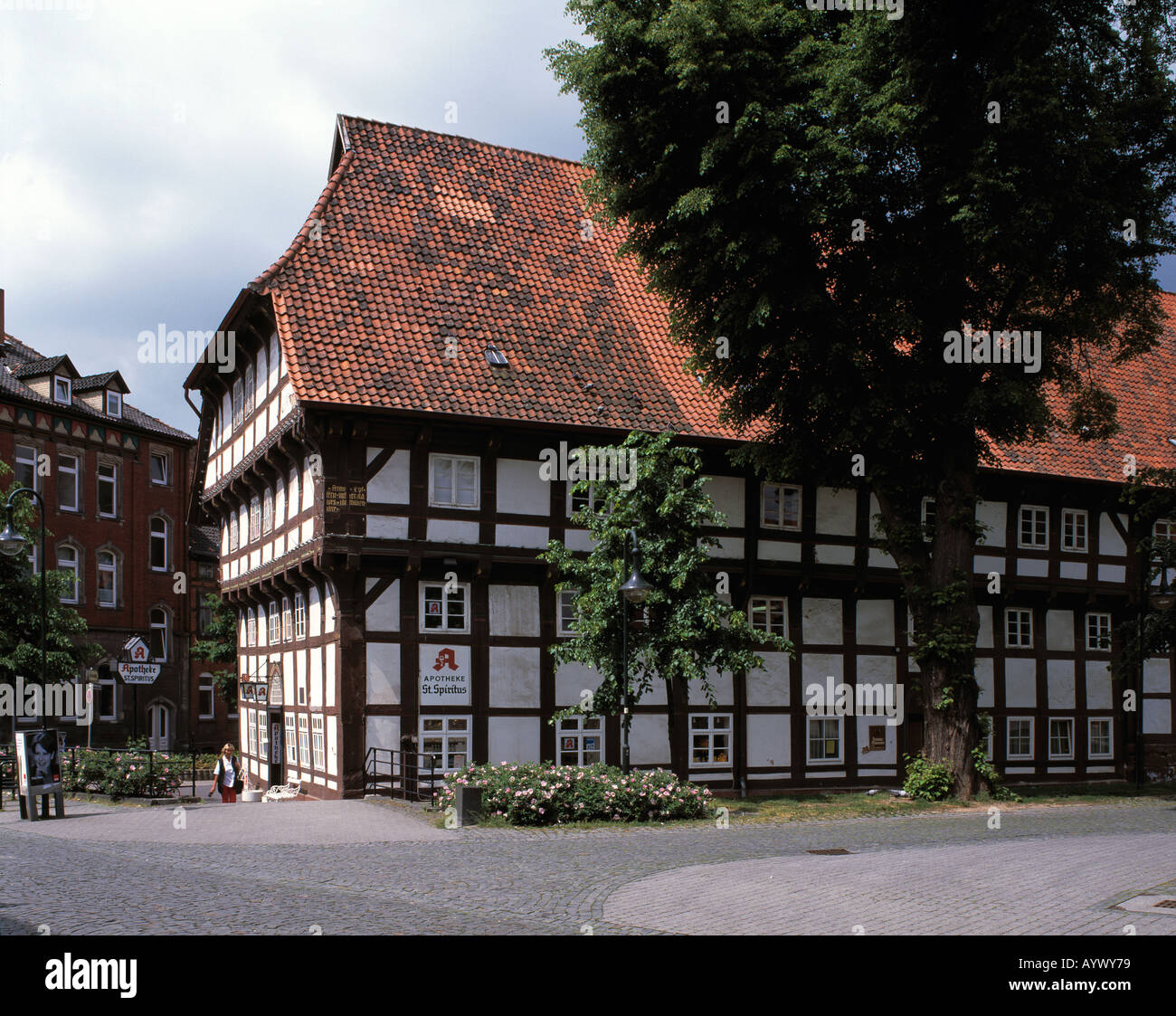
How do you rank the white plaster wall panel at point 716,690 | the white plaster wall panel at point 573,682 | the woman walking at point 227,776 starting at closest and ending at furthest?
the white plaster wall panel at point 573,682 < the woman walking at point 227,776 < the white plaster wall panel at point 716,690

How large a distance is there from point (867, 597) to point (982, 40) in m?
13.6

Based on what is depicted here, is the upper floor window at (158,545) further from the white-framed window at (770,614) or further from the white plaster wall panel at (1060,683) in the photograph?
the white plaster wall panel at (1060,683)

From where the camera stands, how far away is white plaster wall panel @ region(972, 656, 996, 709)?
31484 mm

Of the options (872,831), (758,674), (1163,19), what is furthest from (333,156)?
(872,831)

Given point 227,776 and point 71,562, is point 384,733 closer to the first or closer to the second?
point 227,776

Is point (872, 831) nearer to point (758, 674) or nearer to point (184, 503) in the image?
point (758, 674)

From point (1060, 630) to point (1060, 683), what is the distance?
1392 mm

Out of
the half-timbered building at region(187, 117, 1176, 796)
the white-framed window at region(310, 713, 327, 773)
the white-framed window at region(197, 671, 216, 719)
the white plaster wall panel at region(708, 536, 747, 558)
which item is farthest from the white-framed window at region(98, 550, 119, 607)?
→ the white plaster wall panel at region(708, 536, 747, 558)

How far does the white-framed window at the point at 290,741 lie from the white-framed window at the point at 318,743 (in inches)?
65.8

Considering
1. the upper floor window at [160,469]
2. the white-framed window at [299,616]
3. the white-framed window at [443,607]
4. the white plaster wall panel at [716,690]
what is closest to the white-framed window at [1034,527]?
the white plaster wall panel at [716,690]

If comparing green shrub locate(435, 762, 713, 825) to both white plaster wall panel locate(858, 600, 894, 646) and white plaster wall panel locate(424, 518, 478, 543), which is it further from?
white plaster wall panel locate(858, 600, 894, 646)

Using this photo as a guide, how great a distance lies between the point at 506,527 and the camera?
2570 centimetres

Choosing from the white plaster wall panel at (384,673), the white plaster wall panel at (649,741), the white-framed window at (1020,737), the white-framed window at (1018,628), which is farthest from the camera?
the white-framed window at (1018,628)

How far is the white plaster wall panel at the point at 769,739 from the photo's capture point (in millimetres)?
28312
